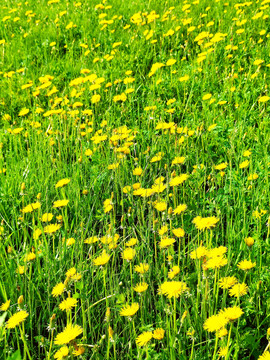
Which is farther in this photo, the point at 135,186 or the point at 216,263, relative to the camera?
the point at 135,186

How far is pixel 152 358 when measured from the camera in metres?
1.19

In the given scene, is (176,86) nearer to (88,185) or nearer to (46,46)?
(88,185)

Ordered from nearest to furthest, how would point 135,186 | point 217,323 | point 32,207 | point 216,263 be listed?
point 217,323 < point 216,263 < point 32,207 < point 135,186

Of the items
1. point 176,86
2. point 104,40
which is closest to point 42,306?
point 176,86

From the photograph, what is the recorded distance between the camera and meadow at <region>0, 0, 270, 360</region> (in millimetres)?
1336

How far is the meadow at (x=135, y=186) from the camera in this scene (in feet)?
4.38

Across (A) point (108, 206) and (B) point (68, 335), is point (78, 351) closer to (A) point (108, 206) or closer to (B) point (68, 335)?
(B) point (68, 335)

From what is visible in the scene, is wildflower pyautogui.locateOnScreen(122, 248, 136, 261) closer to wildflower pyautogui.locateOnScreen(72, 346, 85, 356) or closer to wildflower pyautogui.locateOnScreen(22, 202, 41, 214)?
wildflower pyautogui.locateOnScreen(72, 346, 85, 356)

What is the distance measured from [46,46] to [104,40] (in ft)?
1.86

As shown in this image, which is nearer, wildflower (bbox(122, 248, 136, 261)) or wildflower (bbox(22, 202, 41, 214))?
wildflower (bbox(122, 248, 136, 261))

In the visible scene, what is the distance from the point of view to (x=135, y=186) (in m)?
1.89

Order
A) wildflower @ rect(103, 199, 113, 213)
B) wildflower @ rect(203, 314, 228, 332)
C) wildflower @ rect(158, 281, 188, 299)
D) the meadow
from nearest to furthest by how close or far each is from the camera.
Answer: wildflower @ rect(203, 314, 228, 332) → wildflower @ rect(158, 281, 188, 299) → the meadow → wildflower @ rect(103, 199, 113, 213)

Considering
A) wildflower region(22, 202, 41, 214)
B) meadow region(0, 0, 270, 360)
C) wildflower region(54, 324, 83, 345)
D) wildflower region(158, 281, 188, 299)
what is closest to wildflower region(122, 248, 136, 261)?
meadow region(0, 0, 270, 360)

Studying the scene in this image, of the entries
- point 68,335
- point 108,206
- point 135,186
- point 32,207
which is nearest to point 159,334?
point 68,335
